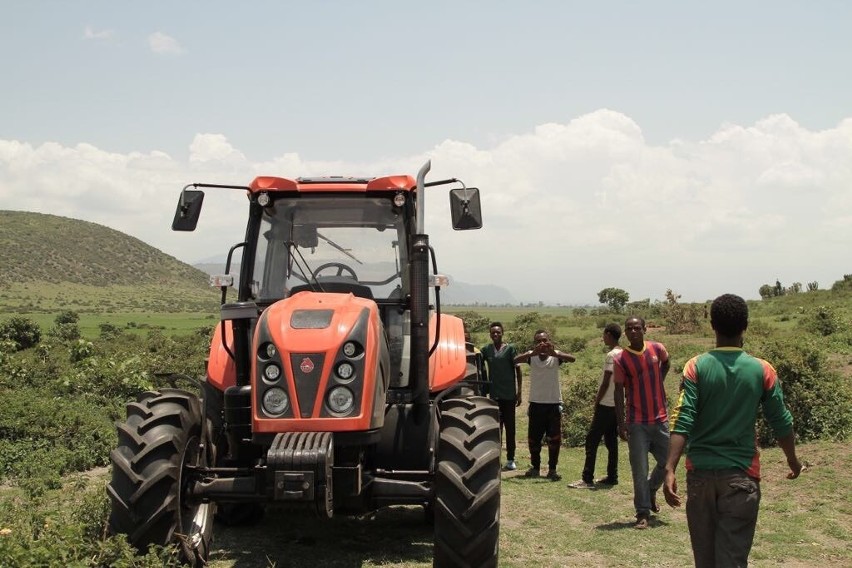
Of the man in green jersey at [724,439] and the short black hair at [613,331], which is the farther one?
the short black hair at [613,331]

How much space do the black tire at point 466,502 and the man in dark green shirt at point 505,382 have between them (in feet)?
15.7

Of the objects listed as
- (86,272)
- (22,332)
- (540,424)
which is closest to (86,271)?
(86,272)

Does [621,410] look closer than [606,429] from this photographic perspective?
Yes

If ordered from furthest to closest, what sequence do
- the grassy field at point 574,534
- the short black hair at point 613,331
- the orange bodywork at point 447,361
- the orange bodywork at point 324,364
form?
the short black hair at point 613,331, the orange bodywork at point 447,361, the grassy field at point 574,534, the orange bodywork at point 324,364

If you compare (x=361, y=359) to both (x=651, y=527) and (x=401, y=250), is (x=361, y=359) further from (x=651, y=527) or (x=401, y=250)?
(x=651, y=527)

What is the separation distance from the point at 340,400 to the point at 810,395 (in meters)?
7.64

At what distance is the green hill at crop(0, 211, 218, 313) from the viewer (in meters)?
82.1

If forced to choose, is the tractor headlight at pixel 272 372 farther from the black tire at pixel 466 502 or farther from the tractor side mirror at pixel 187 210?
the tractor side mirror at pixel 187 210

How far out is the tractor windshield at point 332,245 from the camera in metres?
6.93

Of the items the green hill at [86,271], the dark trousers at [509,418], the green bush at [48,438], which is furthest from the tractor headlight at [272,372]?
the green hill at [86,271]

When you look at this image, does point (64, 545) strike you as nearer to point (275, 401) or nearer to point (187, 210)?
point (275, 401)

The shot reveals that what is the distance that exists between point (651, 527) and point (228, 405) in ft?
12.8

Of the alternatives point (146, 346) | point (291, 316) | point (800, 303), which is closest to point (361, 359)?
point (291, 316)

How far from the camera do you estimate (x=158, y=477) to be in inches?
214
